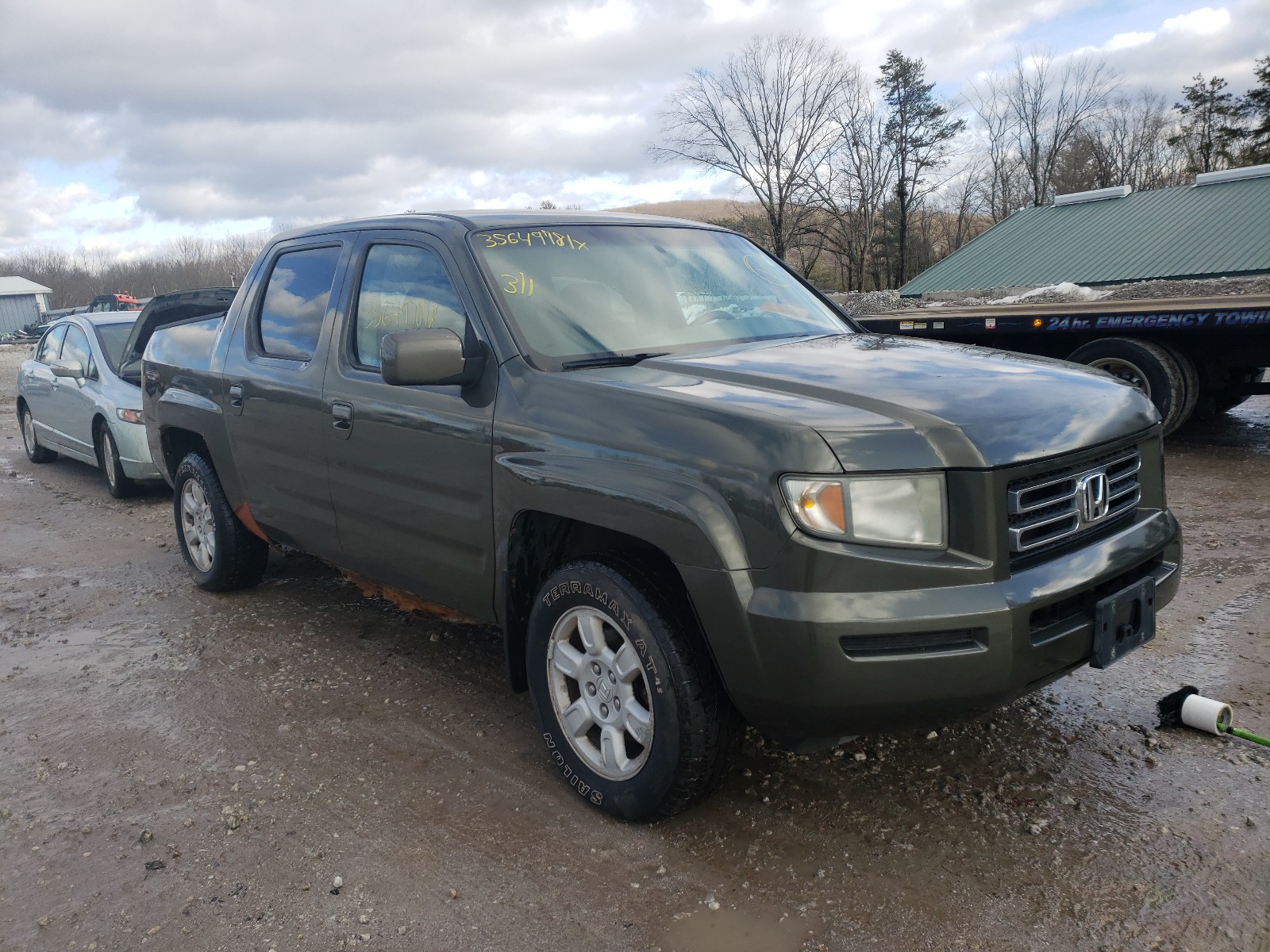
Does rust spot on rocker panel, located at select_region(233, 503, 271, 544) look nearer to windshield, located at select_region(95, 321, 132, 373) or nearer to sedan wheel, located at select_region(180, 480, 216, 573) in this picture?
sedan wheel, located at select_region(180, 480, 216, 573)

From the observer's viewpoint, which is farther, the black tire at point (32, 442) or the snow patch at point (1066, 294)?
the snow patch at point (1066, 294)

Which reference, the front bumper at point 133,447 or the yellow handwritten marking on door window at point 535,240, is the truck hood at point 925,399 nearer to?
the yellow handwritten marking on door window at point 535,240

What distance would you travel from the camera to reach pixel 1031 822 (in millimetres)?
2963

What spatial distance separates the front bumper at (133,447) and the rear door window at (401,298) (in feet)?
17.3

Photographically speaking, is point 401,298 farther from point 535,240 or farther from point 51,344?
point 51,344

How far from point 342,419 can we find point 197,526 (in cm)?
221

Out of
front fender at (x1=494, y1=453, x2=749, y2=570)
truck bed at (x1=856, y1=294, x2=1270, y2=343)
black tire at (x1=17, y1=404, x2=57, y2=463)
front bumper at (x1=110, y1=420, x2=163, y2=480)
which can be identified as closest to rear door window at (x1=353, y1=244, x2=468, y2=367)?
front fender at (x1=494, y1=453, x2=749, y2=570)

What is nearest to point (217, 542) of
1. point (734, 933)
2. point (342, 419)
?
point (342, 419)

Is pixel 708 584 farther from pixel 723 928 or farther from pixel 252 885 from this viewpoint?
pixel 252 885

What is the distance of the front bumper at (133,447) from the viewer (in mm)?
8383

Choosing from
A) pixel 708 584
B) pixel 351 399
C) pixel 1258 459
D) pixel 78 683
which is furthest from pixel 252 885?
pixel 1258 459

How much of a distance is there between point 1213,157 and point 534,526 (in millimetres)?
58074

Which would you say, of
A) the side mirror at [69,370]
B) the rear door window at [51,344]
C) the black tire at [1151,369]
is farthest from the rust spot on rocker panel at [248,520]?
the black tire at [1151,369]

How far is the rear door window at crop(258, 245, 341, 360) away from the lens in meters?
4.32
